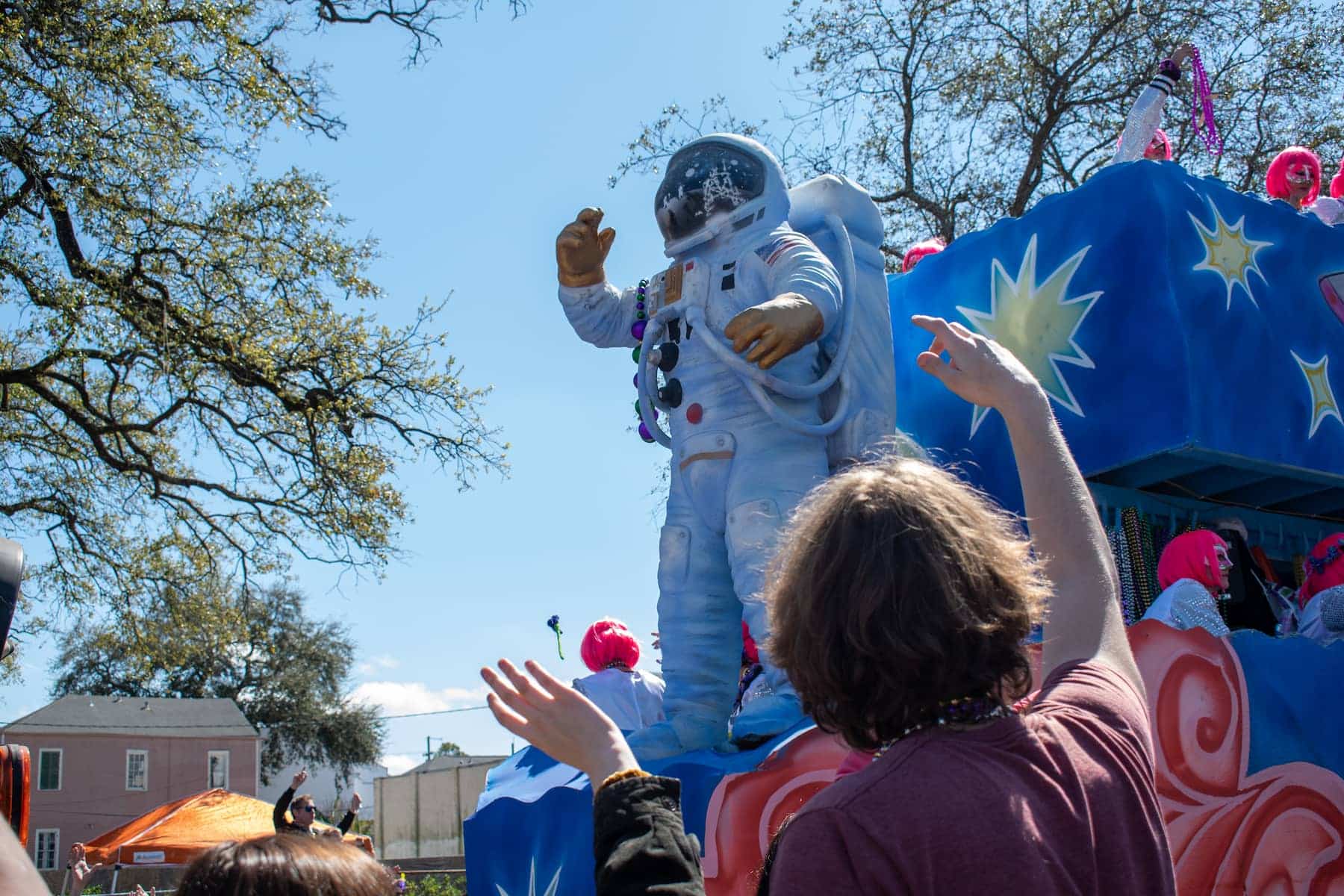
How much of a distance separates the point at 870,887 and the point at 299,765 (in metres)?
36.6

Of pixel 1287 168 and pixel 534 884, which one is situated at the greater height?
pixel 1287 168

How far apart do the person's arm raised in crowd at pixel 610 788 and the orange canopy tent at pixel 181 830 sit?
61.8ft

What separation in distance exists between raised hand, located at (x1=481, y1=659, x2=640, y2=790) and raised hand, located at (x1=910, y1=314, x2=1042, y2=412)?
55 cm

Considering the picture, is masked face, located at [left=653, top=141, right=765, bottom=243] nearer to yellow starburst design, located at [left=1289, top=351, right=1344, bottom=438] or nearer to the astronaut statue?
the astronaut statue

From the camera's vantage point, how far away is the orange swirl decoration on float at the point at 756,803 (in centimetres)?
283

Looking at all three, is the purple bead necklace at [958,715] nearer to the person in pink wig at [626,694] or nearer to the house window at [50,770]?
the person in pink wig at [626,694]

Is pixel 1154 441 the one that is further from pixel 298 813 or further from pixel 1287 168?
pixel 298 813

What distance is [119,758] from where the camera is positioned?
2948 cm

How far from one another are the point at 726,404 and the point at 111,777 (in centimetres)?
3014

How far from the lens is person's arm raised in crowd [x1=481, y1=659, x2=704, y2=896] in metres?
1.14

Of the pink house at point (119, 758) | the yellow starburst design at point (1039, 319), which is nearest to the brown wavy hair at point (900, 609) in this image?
the yellow starburst design at point (1039, 319)

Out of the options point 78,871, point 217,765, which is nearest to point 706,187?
point 78,871

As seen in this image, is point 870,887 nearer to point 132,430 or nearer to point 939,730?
point 939,730

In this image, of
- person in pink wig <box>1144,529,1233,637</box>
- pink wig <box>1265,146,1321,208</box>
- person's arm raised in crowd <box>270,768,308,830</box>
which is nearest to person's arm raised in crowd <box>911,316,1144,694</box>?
person in pink wig <box>1144,529,1233,637</box>
